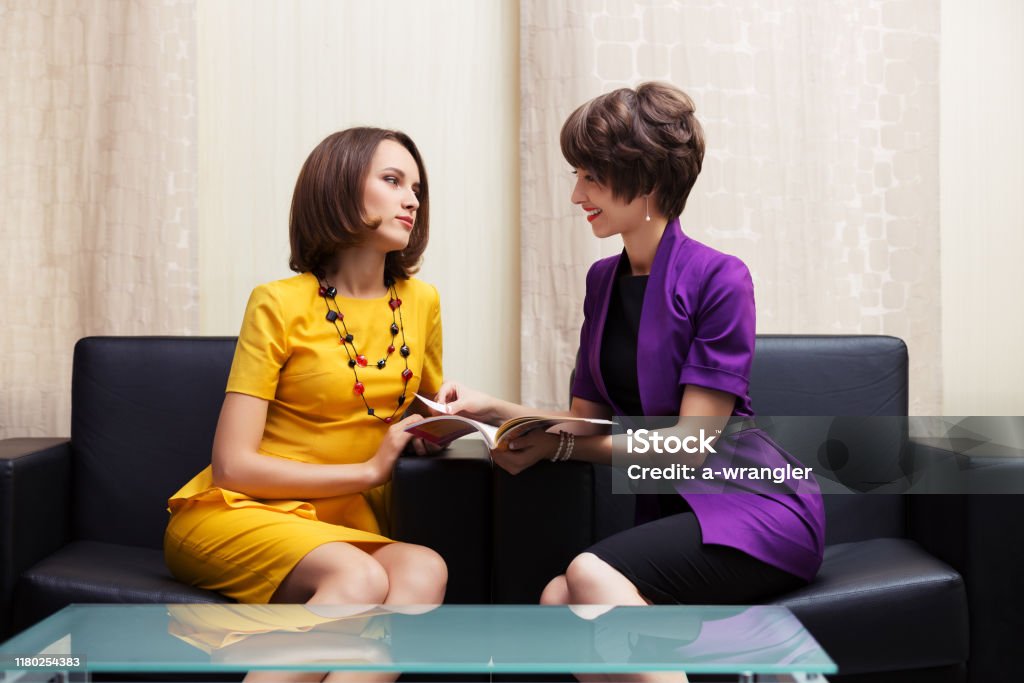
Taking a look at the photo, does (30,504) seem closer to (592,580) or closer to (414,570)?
(414,570)

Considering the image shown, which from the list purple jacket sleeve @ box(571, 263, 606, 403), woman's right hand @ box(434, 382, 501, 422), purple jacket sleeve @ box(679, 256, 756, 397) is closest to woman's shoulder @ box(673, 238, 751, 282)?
purple jacket sleeve @ box(679, 256, 756, 397)

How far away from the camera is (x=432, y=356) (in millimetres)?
2098

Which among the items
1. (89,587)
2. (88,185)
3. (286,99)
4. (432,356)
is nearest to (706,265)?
(432,356)

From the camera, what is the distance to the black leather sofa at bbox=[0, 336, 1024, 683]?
1.70m

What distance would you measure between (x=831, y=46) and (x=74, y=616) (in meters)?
2.47

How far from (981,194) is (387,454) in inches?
85.2

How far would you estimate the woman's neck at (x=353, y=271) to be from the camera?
1973 mm

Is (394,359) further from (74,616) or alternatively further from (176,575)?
(74,616)

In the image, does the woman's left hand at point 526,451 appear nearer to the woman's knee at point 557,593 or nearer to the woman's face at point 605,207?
the woman's knee at point 557,593

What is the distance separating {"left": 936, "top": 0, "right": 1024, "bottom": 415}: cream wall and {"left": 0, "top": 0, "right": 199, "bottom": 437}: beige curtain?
2308 millimetres

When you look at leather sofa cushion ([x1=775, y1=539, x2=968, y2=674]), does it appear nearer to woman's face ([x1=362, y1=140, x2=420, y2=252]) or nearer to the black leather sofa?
the black leather sofa

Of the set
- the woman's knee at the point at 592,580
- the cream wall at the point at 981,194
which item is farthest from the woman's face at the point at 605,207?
the cream wall at the point at 981,194

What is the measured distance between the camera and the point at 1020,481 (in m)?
1.76

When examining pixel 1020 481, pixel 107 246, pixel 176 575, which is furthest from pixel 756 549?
pixel 107 246
